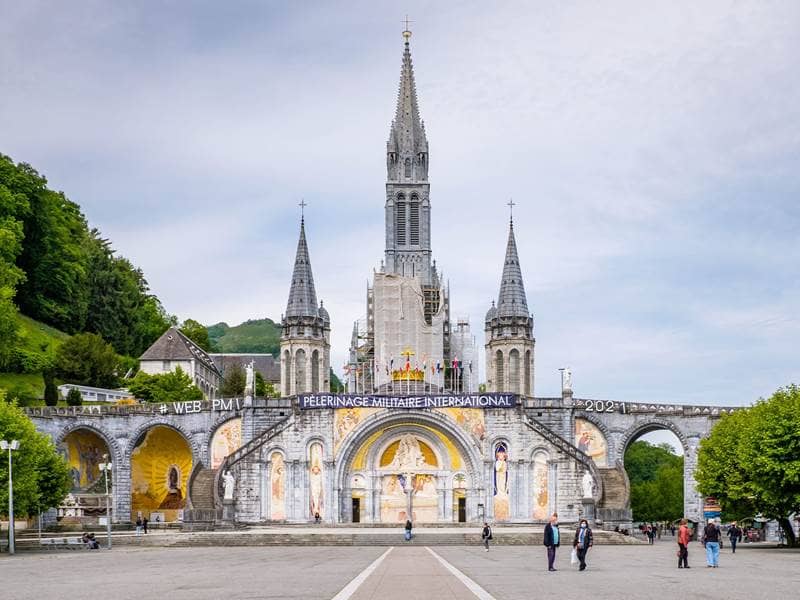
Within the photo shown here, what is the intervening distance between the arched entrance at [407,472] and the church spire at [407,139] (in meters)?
47.0

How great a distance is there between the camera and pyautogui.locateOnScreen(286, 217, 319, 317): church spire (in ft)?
312

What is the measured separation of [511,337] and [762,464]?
45.1 meters

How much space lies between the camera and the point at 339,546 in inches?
1983

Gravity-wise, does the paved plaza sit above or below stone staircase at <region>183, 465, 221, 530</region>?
above

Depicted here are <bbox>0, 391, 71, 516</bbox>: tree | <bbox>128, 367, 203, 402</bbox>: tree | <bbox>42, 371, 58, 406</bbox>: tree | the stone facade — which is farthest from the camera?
<bbox>128, 367, 203, 402</bbox>: tree

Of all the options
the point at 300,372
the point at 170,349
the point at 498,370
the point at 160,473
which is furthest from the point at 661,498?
the point at 160,473

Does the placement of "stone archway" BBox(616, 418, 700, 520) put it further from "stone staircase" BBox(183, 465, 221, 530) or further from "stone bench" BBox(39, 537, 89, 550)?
"stone bench" BBox(39, 537, 89, 550)

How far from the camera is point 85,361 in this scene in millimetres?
86625

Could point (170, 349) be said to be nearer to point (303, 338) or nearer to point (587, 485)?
point (303, 338)

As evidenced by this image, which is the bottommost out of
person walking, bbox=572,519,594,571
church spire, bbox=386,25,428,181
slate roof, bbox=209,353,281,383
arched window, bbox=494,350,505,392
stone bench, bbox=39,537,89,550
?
stone bench, bbox=39,537,89,550

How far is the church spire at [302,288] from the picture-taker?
312 feet

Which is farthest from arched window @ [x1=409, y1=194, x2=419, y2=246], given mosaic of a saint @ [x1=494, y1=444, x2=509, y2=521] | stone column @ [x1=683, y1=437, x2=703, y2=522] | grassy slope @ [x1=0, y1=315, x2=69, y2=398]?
stone column @ [x1=683, y1=437, x2=703, y2=522]

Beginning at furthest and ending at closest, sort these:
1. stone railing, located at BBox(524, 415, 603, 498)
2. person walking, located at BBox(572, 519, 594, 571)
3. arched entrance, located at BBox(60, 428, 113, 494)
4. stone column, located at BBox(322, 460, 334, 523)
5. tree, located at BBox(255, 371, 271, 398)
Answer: tree, located at BBox(255, 371, 271, 398) → arched entrance, located at BBox(60, 428, 113, 494) → stone column, located at BBox(322, 460, 334, 523) → stone railing, located at BBox(524, 415, 603, 498) → person walking, located at BBox(572, 519, 594, 571)

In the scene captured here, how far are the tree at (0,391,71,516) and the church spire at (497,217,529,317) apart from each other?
148 ft
